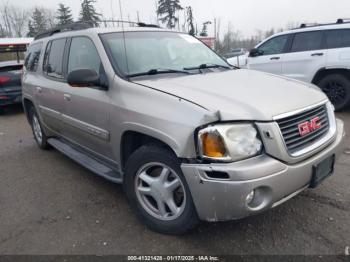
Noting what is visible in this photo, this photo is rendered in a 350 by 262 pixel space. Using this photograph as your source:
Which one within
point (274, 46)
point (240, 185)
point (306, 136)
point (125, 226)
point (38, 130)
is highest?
point (274, 46)

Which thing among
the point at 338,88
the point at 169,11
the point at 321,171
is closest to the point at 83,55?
the point at 321,171

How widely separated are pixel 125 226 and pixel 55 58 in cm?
259

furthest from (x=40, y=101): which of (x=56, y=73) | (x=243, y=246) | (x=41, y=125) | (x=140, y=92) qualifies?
(x=243, y=246)

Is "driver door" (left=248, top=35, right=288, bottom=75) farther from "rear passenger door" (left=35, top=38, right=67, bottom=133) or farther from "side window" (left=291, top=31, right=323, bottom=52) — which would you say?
"rear passenger door" (left=35, top=38, right=67, bottom=133)

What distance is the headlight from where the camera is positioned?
2.32 metres

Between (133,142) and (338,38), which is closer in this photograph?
(133,142)

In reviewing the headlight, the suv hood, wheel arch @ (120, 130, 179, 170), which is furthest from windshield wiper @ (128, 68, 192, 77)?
the headlight

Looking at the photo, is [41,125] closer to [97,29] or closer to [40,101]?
[40,101]

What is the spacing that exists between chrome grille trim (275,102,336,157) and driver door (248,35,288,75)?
16.7 ft

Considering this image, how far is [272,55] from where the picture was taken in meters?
7.96

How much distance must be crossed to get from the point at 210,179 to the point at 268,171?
409 mm

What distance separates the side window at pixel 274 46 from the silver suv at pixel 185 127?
14.0 feet

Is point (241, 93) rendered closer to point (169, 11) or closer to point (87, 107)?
point (87, 107)

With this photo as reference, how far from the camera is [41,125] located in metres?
5.29
